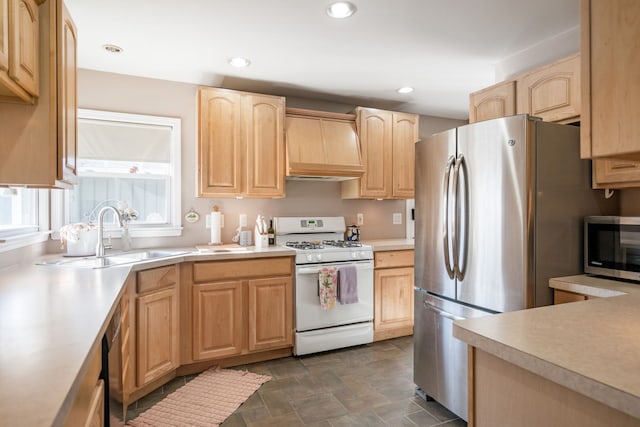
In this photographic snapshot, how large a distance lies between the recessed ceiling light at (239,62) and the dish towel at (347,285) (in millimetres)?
1864

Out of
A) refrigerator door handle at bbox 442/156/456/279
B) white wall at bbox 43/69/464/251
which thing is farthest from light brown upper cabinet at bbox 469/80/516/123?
white wall at bbox 43/69/464/251

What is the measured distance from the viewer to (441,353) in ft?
7.63

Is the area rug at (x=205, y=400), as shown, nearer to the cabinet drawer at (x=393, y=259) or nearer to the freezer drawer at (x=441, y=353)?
the freezer drawer at (x=441, y=353)

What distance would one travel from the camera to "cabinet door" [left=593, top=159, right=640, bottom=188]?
1.98 meters

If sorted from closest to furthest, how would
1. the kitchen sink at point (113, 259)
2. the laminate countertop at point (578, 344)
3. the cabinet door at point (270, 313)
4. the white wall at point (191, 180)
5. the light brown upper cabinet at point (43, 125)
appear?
the laminate countertop at point (578, 344) < the light brown upper cabinet at point (43, 125) < the kitchen sink at point (113, 259) < the cabinet door at point (270, 313) < the white wall at point (191, 180)

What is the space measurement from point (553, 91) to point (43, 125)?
9.20ft

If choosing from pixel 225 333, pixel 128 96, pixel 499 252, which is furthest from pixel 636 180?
pixel 128 96

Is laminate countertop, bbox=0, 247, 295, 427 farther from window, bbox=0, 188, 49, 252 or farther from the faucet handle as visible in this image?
the faucet handle

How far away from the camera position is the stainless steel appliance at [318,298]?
3141 millimetres

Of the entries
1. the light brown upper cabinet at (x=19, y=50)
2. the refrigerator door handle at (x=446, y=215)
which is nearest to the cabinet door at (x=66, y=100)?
the light brown upper cabinet at (x=19, y=50)

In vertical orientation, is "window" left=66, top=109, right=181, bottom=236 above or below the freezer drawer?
above

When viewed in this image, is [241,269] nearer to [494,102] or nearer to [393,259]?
[393,259]

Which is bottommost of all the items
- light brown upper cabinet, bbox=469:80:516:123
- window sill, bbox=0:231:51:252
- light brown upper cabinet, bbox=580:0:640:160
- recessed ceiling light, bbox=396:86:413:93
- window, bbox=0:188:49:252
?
window sill, bbox=0:231:51:252

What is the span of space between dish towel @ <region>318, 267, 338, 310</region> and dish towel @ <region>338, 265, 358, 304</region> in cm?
7
